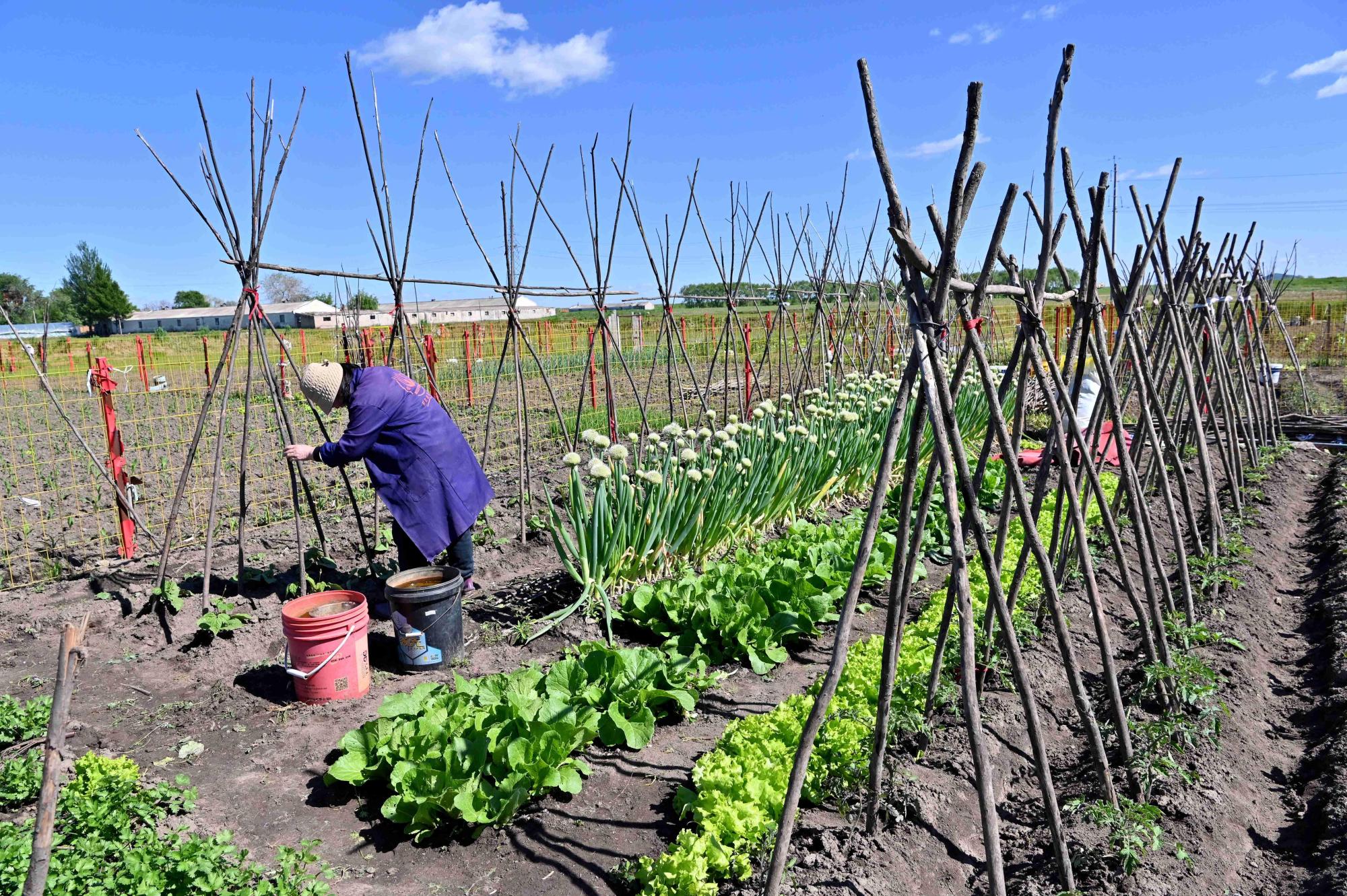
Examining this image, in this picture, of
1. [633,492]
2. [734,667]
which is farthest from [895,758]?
[633,492]

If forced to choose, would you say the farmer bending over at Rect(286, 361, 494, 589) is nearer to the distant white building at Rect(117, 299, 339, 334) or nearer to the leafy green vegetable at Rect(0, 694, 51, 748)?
the leafy green vegetable at Rect(0, 694, 51, 748)

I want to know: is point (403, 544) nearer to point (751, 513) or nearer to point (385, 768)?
point (385, 768)

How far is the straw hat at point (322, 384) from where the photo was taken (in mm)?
4316

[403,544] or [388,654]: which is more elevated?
[403,544]

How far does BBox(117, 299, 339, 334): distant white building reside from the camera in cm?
5238

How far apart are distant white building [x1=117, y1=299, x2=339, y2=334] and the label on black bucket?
49.6m

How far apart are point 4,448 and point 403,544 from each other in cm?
831

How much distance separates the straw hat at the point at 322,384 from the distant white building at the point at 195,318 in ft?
160

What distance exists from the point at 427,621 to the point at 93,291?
2373 inches

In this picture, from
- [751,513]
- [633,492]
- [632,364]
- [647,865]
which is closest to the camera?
[647,865]

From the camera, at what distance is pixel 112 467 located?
18.6ft

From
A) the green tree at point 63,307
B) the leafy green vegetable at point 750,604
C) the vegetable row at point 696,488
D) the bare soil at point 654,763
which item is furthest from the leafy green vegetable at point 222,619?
the green tree at point 63,307

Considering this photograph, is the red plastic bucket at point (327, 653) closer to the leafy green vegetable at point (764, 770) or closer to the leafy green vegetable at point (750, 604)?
the leafy green vegetable at point (750, 604)

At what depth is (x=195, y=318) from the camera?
63.9 meters
